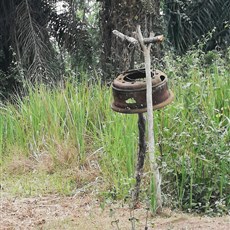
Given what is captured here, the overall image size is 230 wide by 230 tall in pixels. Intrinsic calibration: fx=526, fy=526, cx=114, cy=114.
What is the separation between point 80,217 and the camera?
3.81m

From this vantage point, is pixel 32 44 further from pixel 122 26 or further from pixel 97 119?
pixel 97 119

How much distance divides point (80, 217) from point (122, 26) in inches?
172

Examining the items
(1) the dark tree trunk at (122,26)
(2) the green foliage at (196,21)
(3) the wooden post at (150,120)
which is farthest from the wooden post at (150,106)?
(2) the green foliage at (196,21)

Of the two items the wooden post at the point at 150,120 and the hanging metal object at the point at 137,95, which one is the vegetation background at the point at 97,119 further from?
the hanging metal object at the point at 137,95

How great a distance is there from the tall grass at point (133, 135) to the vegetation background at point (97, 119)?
0.4 inches

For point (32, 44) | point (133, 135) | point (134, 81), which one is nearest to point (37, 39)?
point (32, 44)

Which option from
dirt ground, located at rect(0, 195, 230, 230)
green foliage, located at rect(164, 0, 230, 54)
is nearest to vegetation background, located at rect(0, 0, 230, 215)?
dirt ground, located at rect(0, 195, 230, 230)

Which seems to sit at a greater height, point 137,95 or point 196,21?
point 137,95

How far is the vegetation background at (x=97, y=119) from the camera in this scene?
13.1 ft

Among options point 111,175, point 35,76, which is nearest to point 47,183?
point 111,175

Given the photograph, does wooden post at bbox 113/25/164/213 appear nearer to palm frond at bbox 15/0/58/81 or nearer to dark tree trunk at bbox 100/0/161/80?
dark tree trunk at bbox 100/0/161/80

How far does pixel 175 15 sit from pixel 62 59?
10.5ft

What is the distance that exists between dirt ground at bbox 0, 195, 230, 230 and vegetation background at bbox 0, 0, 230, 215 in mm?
139

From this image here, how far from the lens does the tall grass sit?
12.9 ft
